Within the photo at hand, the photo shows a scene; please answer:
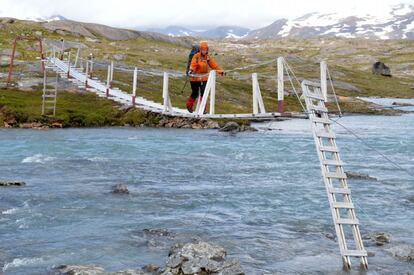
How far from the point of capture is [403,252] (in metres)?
18.5

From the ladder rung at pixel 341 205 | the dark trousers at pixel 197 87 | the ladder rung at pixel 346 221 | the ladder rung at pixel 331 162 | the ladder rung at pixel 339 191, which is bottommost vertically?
the ladder rung at pixel 346 221

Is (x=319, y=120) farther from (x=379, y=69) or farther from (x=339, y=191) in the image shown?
(x=379, y=69)

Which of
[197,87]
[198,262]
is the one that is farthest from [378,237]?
[197,87]

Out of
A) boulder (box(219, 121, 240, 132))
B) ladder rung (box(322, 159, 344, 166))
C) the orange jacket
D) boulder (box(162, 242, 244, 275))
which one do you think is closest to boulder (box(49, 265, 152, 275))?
boulder (box(162, 242, 244, 275))

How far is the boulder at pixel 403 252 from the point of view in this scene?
1817cm

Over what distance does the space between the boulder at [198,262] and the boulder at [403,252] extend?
5585mm

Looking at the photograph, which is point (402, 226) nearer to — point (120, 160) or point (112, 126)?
point (120, 160)

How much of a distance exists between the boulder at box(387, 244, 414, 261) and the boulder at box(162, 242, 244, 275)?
558 centimetres

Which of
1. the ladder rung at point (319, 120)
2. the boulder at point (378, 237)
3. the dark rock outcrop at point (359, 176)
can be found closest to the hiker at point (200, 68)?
the dark rock outcrop at point (359, 176)

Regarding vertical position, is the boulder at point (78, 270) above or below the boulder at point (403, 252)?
below

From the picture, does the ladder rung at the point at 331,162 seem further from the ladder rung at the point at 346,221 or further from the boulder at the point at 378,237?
the boulder at the point at 378,237

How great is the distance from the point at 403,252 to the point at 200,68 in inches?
586

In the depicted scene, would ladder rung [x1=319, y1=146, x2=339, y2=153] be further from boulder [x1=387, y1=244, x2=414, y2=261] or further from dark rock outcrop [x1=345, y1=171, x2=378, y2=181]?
dark rock outcrop [x1=345, y1=171, x2=378, y2=181]

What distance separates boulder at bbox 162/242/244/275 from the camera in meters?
15.6
